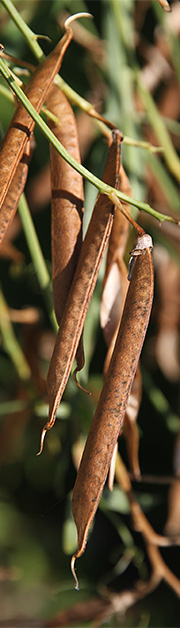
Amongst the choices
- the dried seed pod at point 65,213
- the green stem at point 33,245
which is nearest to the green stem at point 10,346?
the green stem at point 33,245

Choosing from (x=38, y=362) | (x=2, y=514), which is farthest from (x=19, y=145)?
(x=2, y=514)

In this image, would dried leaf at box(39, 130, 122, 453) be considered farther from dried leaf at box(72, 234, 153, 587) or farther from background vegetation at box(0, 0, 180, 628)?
background vegetation at box(0, 0, 180, 628)

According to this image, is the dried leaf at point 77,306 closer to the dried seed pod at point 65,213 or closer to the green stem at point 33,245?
the dried seed pod at point 65,213

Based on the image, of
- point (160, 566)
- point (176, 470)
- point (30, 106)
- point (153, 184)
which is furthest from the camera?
point (153, 184)

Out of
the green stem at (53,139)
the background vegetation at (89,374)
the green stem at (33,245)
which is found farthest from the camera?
the background vegetation at (89,374)

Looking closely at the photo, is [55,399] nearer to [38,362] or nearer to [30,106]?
[30,106]

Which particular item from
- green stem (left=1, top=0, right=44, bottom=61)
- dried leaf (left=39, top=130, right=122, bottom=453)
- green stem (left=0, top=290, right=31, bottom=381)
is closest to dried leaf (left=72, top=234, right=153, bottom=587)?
dried leaf (left=39, top=130, right=122, bottom=453)
